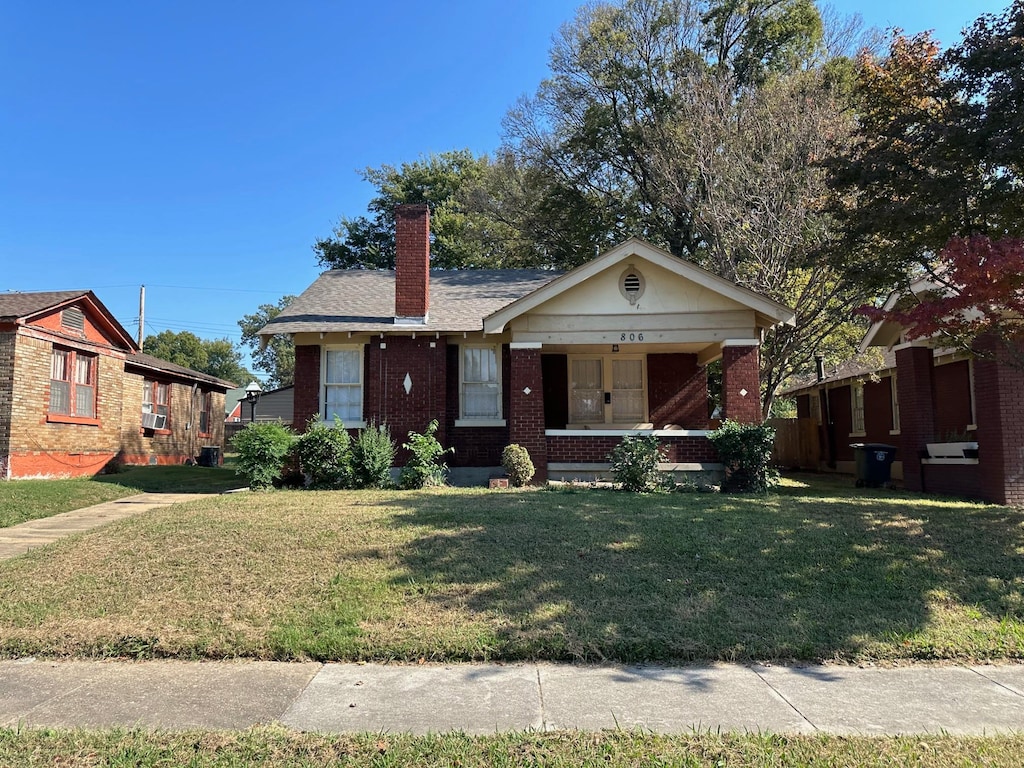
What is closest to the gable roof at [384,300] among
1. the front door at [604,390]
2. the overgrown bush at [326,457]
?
the front door at [604,390]

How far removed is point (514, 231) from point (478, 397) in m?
15.2

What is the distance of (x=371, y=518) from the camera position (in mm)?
8859

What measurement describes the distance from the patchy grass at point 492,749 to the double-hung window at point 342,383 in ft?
39.2

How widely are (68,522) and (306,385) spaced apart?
596cm

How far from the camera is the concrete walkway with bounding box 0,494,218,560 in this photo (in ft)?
28.8

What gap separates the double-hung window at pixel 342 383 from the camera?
618 inches

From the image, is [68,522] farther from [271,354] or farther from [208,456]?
[271,354]

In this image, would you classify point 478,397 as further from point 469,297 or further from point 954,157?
point 954,157

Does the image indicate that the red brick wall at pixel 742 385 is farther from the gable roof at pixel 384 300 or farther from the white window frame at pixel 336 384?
the white window frame at pixel 336 384

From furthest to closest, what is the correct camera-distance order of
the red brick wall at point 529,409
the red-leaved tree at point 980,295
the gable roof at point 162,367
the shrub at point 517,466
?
the gable roof at point 162,367, the red brick wall at point 529,409, the shrub at point 517,466, the red-leaved tree at point 980,295

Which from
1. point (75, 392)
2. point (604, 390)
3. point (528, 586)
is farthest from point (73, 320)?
point (528, 586)

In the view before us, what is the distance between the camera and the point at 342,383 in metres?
15.8

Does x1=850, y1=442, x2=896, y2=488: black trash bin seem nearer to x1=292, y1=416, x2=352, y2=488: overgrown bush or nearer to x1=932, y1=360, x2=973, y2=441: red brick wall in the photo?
x1=932, y1=360, x2=973, y2=441: red brick wall

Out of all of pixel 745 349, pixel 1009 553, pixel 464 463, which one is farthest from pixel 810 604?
pixel 464 463
